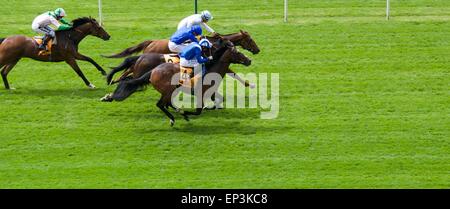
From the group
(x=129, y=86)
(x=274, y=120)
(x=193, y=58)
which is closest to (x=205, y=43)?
(x=193, y=58)

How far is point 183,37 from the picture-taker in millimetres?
23047

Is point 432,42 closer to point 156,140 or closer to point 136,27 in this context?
point 136,27

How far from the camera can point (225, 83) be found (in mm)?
24531

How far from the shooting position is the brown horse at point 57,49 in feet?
78.8

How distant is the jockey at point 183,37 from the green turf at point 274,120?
1.21 m

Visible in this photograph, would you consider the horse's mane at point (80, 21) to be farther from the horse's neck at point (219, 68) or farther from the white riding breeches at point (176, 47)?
the horse's neck at point (219, 68)

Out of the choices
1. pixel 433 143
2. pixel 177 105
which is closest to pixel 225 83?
pixel 177 105

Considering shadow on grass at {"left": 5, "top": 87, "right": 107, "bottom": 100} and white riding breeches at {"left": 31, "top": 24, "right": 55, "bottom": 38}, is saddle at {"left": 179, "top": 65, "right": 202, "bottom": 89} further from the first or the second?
white riding breeches at {"left": 31, "top": 24, "right": 55, "bottom": 38}

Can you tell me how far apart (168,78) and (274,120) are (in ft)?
7.19

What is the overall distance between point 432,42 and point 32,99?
9.34m

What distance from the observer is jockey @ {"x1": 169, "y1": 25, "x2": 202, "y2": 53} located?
2286cm

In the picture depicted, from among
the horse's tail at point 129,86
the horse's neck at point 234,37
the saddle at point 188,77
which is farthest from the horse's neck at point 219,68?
the horse's neck at point 234,37

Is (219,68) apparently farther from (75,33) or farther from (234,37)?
(75,33)

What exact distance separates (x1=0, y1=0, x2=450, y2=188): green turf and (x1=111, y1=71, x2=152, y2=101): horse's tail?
563 mm
